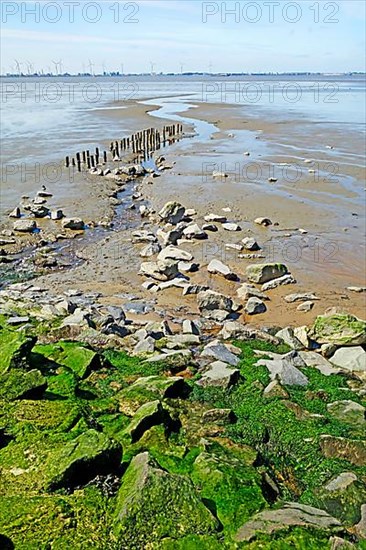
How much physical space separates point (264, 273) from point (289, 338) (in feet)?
13.2

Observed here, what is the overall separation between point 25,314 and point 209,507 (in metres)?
8.42

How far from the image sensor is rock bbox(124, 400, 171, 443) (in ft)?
21.5

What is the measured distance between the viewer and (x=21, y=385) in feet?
23.2

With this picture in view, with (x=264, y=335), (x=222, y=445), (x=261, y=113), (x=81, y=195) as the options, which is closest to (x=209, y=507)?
(x=222, y=445)

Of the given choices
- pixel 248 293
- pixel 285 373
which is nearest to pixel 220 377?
pixel 285 373

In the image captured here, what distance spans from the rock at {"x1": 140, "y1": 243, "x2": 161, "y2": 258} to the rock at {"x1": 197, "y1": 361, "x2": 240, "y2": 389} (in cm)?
892

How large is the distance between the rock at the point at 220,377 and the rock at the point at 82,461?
3.20m

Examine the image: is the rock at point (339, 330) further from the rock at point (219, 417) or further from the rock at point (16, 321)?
the rock at point (16, 321)

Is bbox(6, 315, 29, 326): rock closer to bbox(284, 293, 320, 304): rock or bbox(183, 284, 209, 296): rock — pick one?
bbox(183, 284, 209, 296): rock

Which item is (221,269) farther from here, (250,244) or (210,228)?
(210,228)

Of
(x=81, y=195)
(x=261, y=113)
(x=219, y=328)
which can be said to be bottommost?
(x=219, y=328)

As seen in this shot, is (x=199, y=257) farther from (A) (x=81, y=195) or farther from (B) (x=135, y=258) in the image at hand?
(A) (x=81, y=195)

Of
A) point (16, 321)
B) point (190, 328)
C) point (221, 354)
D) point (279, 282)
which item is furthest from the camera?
point (279, 282)

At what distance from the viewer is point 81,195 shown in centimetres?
2650
